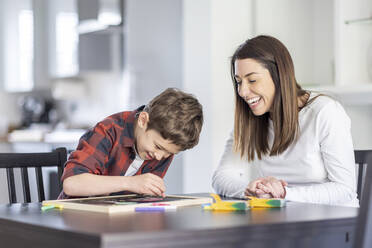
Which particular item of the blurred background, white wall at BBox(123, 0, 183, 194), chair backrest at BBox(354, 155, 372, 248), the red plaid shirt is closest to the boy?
the red plaid shirt

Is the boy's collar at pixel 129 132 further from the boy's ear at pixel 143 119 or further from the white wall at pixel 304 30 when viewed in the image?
the white wall at pixel 304 30

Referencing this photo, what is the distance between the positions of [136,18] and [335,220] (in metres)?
3.21

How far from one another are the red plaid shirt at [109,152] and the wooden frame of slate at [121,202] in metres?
0.20

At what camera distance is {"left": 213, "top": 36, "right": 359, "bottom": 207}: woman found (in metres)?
2.05

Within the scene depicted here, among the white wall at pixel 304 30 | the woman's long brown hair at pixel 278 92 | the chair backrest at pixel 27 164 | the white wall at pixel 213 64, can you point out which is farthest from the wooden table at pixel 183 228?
the white wall at pixel 304 30

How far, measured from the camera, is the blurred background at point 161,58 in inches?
122

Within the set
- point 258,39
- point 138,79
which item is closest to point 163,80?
point 138,79

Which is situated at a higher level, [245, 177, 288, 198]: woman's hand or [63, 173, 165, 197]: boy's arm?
[63, 173, 165, 197]: boy's arm

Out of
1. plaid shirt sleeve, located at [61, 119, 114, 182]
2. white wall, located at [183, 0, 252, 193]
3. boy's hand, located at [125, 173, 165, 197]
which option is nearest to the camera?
boy's hand, located at [125, 173, 165, 197]

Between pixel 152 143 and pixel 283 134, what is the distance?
0.46 m

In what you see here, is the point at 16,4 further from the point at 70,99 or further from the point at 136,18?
the point at 136,18

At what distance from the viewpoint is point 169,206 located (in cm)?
158

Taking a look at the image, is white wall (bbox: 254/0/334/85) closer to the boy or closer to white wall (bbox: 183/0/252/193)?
white wall (bbox: 183/0/252/193)

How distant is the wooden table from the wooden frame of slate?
4cm
